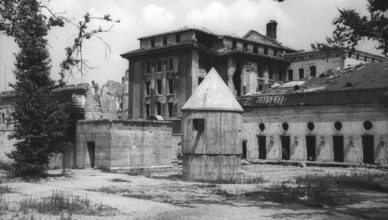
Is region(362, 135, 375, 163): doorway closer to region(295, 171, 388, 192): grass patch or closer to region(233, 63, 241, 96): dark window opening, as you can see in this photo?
region(295, 171, 388, 192): grass patch

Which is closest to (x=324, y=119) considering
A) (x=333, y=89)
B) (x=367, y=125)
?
(x=333, y=89)

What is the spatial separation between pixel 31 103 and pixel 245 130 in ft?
77.2

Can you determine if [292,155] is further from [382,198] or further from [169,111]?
[382,198]

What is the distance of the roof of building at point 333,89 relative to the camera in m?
36.6

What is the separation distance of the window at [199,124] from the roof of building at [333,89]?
1603cm

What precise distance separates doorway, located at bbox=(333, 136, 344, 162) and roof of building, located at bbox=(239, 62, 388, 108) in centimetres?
310

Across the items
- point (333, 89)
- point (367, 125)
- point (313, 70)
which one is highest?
point (313, 70)

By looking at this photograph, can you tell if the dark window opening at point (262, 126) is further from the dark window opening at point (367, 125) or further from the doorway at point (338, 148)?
the dark window opening at point (367, 125)

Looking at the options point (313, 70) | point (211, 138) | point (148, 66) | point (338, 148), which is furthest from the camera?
point (313, 70)

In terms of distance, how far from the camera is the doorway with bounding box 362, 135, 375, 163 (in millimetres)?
35938

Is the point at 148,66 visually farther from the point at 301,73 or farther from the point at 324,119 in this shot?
the point at 324,119

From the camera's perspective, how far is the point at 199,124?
83.0 ft

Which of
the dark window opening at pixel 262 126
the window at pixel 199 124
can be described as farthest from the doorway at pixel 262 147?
the window at pixel 199 124

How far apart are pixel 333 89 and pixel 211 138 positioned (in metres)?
18.3
